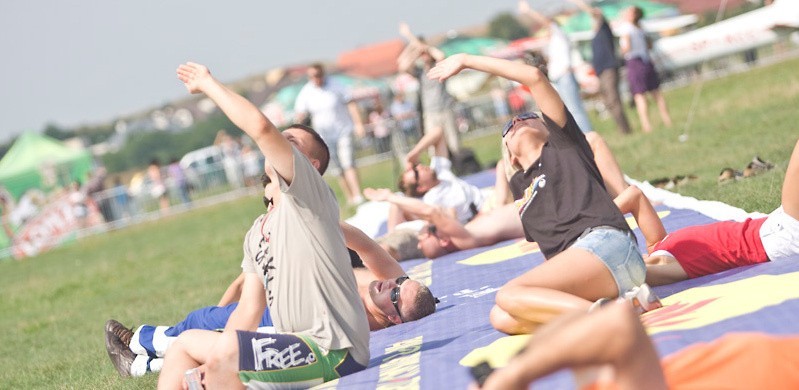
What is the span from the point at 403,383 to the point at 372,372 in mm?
412

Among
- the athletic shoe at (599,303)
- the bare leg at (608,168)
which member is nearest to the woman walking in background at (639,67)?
the bare leg at (608,168)

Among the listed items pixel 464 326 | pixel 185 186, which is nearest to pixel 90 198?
pixel 185 186

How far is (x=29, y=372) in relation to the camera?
26.7 feet

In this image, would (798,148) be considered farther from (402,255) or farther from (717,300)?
(402,255)

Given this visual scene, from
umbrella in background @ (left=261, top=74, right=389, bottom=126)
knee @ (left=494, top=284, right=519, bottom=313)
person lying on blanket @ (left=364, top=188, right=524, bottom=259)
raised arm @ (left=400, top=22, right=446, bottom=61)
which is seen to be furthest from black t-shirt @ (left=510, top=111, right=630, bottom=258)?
umbrella in background @ (left=261, top=74, right=389, bottom=126)

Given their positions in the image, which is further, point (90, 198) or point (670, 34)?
point (670, 34)

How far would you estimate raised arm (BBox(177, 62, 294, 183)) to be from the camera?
4.49 meters

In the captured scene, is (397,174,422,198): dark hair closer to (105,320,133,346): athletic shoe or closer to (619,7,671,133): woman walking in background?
(105,320,133,346): athletic shoe

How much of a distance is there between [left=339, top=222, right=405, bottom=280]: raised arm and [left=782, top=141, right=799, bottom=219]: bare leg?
2.08 m

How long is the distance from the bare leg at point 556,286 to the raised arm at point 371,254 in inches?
47.7

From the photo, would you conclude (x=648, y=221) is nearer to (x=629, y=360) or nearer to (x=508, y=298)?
(x=508, y=298)

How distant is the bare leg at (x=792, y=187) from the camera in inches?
203

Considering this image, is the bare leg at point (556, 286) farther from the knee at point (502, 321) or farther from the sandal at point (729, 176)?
the sandal at point (729, 176)

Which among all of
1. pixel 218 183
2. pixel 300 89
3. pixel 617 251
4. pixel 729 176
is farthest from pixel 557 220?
pixel 300 89
